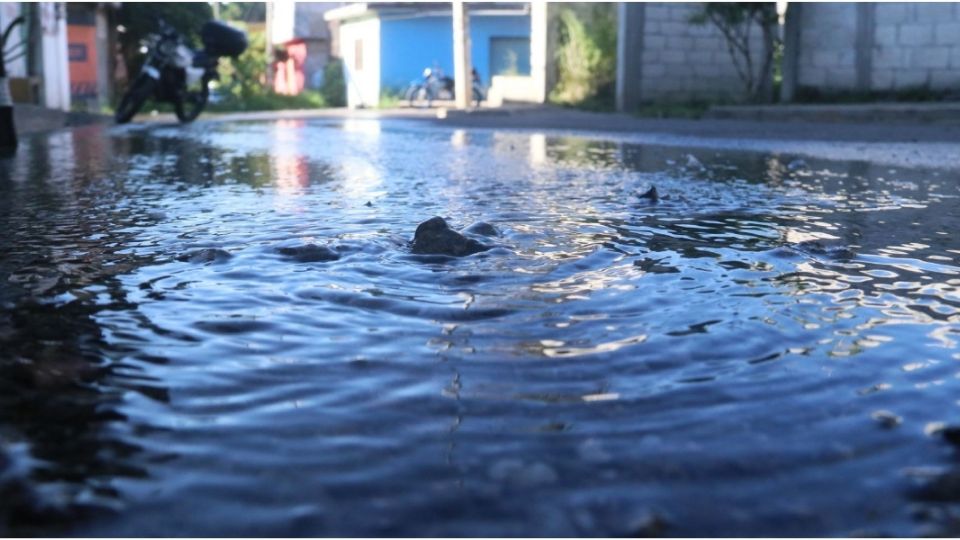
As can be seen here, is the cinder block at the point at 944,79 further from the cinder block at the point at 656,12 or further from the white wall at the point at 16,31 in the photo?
the white wall at the point at 16,31

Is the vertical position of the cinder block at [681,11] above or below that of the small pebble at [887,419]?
above

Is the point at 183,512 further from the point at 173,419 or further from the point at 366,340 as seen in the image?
the point at 366,340

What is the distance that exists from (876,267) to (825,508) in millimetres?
1894

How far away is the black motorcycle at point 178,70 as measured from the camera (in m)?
15.3

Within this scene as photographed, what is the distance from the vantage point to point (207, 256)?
317 centimetres

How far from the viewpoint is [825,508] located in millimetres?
1363

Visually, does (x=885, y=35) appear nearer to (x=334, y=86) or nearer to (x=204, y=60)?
(x=204, y=60)

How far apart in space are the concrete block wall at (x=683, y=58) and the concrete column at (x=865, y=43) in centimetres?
322

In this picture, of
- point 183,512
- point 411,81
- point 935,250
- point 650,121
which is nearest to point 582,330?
point 183,512

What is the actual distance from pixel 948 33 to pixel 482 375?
13.7m

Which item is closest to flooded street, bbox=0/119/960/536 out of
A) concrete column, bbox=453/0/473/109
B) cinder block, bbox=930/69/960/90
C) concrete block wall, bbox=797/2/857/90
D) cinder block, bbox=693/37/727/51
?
cinder block, bbox=930/69/960/90

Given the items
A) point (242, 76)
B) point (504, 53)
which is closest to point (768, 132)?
point (504, 53)

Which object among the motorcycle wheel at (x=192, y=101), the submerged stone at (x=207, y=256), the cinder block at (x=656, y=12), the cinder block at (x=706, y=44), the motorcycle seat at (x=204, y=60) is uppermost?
the cinder block at (x=656, y=12)

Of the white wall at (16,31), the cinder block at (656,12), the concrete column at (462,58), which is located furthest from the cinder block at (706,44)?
the white wall at (16,31)
